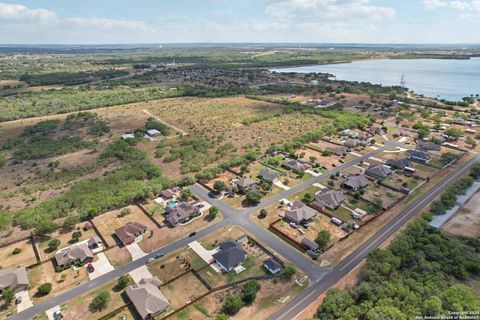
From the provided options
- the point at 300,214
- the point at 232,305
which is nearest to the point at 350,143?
the point at 300,214

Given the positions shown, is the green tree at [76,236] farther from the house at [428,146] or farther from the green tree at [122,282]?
the house at [428,146]

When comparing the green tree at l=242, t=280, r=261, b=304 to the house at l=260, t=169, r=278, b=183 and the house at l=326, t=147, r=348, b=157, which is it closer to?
the house at l=260, t=169, r=278, b=183

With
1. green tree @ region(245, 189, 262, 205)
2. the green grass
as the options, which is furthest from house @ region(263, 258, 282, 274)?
green tree @ region(245, 189, 262, 205)

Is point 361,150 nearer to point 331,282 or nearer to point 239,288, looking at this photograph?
point 331,282

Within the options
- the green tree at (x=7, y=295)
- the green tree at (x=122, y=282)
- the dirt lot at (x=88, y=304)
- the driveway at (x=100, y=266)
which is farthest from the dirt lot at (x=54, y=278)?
the green tree at (x=122, y=282)

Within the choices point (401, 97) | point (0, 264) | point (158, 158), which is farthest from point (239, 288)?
point (401, 97)
